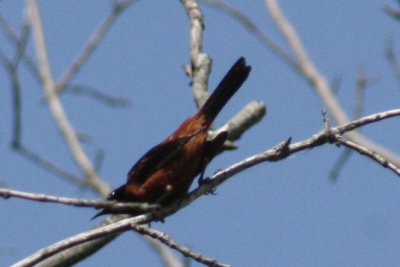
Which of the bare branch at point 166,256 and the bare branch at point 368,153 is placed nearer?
the bare branch at point 368,153

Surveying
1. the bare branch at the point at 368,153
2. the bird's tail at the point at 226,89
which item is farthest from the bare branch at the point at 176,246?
the bird's tail at the point at 226,89

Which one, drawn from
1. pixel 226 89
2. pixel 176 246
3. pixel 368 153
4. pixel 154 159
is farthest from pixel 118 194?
pixel 368 153

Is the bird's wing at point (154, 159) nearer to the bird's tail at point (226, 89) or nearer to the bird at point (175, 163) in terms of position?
the bird at point (175, 163)

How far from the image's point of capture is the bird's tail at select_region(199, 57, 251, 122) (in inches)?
150

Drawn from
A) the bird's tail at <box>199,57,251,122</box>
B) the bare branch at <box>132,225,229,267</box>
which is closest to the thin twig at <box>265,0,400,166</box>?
the bird's tail at <box>199,57,251,122</box>

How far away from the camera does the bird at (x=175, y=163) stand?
3.44 metres

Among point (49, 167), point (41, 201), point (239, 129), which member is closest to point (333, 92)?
point (239, 129)

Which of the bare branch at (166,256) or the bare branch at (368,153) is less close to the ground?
the bare branch at (166,256)

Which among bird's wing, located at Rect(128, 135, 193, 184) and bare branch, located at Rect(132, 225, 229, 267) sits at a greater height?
→ bird's wing, located at Rect(128, 135, 193, 184)

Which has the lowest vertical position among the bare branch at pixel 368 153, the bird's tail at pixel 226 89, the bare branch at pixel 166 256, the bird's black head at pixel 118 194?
the bare branch at pixel 368 153

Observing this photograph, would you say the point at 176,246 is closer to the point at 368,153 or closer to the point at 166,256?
the point at 368,153

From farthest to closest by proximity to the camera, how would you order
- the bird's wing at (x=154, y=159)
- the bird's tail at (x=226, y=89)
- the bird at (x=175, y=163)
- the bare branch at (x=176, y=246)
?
the bird's tail at (x=226, y=89) → the bird's wing at (x=154, y=159) → the bird at (x=175, y=163) → the bare branch at (x=176, y=246)

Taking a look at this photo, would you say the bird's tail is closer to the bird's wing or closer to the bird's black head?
the bird's wing

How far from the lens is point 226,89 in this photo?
391cm
